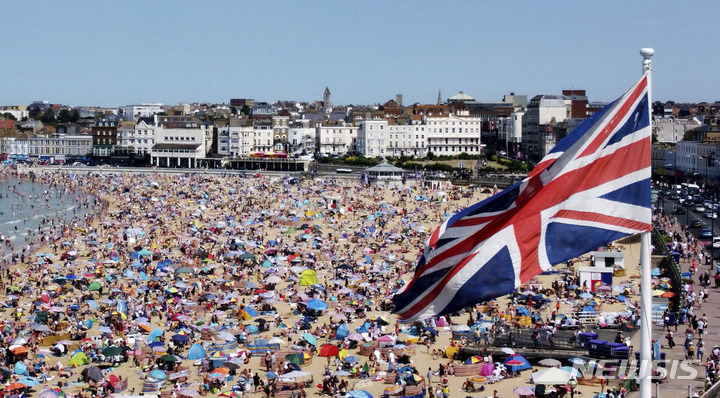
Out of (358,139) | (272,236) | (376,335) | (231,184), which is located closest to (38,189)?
(231,184)

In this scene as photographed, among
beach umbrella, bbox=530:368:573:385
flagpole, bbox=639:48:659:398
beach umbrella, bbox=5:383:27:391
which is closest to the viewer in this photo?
flagpole, bbox=639:48:659:398

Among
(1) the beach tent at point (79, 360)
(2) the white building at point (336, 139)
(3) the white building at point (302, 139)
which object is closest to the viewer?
(1) the beach tent at point (79, 360)

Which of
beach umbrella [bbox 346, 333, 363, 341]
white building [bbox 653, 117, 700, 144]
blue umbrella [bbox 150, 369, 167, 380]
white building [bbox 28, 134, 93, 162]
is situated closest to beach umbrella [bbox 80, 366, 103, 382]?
blue umbrella [bbox 150, 369, 167, 380]

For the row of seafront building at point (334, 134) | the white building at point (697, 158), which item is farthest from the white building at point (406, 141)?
the white building at point (697, 158)

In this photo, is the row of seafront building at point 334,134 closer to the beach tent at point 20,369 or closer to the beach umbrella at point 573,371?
the beach umbrella at point 573,371

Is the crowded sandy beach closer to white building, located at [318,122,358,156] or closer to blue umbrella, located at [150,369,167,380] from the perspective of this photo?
blue umbrella, located at [150,369,167,380]

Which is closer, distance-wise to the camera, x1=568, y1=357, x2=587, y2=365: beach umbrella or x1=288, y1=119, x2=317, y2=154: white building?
x1=568, y1=357, x2=587, y2=365: beach umbrella

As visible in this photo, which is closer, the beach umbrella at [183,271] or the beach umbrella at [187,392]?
the beach umbrella at [187,392]
